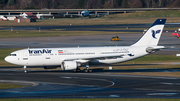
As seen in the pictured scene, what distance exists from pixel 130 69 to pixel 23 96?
24428mm

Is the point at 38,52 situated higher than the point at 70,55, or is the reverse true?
the point at 38,52

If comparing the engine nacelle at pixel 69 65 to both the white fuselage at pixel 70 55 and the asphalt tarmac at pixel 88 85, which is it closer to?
the asphalt tarmac at pixel 88 85

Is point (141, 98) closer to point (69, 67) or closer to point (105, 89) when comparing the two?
point (105, 89)

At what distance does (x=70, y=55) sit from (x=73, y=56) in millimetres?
517

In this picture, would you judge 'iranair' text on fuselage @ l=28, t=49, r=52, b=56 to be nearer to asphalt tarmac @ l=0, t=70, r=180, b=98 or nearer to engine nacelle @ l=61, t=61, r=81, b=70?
asphalt tarmac @ l=0, t=70, r=180, b=98

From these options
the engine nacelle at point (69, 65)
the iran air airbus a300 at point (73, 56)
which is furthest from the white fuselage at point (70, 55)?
the engine nacelle at point (69, 65)

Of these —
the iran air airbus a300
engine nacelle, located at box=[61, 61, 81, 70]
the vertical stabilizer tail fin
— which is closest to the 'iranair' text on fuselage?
the iran air airbus a300

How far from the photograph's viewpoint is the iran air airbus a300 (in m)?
46.9

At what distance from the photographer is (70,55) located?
47.8 metres

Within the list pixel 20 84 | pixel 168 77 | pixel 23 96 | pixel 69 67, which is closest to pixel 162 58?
pixel 168 77

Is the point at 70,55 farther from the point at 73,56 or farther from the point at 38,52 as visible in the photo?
the point at 38,52

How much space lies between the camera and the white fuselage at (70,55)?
46.9 meters

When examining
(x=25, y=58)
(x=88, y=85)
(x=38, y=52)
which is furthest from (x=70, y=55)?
(x=88, y=85)

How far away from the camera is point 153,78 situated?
137 ft
